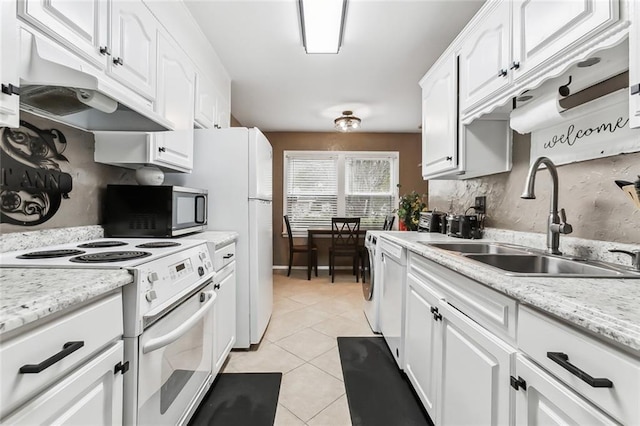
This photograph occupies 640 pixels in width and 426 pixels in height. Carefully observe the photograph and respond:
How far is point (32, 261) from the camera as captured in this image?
99 centimetres

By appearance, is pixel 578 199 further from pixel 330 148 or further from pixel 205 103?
pixel 330 148

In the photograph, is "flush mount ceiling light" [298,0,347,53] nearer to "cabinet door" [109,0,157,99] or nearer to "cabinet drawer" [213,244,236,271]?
"cabinet door" [109,0,157,99]

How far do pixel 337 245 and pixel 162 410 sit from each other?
3447 millimetres

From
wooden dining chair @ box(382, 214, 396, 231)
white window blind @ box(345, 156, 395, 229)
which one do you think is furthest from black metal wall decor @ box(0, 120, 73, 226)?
white window blind @ box(345, 156, 395, 229)

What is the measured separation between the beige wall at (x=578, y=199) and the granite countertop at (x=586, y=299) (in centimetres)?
43

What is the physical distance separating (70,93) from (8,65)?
0.24 meters

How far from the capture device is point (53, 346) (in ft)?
2.10

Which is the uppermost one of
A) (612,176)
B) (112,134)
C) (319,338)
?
(112,134)

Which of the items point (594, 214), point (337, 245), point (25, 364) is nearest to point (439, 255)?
point (594, 214)

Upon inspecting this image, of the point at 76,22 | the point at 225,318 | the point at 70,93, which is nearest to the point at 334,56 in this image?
the point at 76,22

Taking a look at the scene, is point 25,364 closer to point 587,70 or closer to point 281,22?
point 587,70

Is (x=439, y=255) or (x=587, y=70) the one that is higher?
(x=587, y=70)

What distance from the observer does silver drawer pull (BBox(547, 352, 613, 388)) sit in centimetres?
54

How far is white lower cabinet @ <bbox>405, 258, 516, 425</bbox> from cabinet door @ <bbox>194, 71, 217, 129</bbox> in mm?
1941
